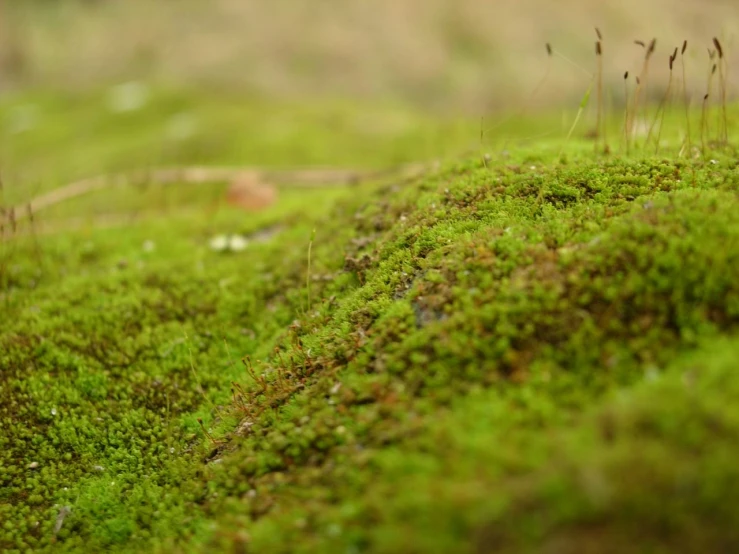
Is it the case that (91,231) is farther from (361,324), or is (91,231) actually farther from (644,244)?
(644,244)

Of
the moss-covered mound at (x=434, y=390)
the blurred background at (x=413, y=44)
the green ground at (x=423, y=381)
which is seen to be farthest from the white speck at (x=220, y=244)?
the blurred background at (x=413, y=44)

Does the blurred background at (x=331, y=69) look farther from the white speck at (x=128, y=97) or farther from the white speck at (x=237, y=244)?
the white speck at (x=237, y=244)

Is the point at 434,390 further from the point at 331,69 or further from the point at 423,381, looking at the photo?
the point at 331,69

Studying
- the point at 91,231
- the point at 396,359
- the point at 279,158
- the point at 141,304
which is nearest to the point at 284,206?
the point at 91,231

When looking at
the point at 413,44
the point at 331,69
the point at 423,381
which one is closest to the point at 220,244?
the point at 423,381

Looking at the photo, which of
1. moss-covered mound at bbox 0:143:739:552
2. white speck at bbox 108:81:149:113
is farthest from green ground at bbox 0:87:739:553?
white speck at bbox 108:81:149:113
